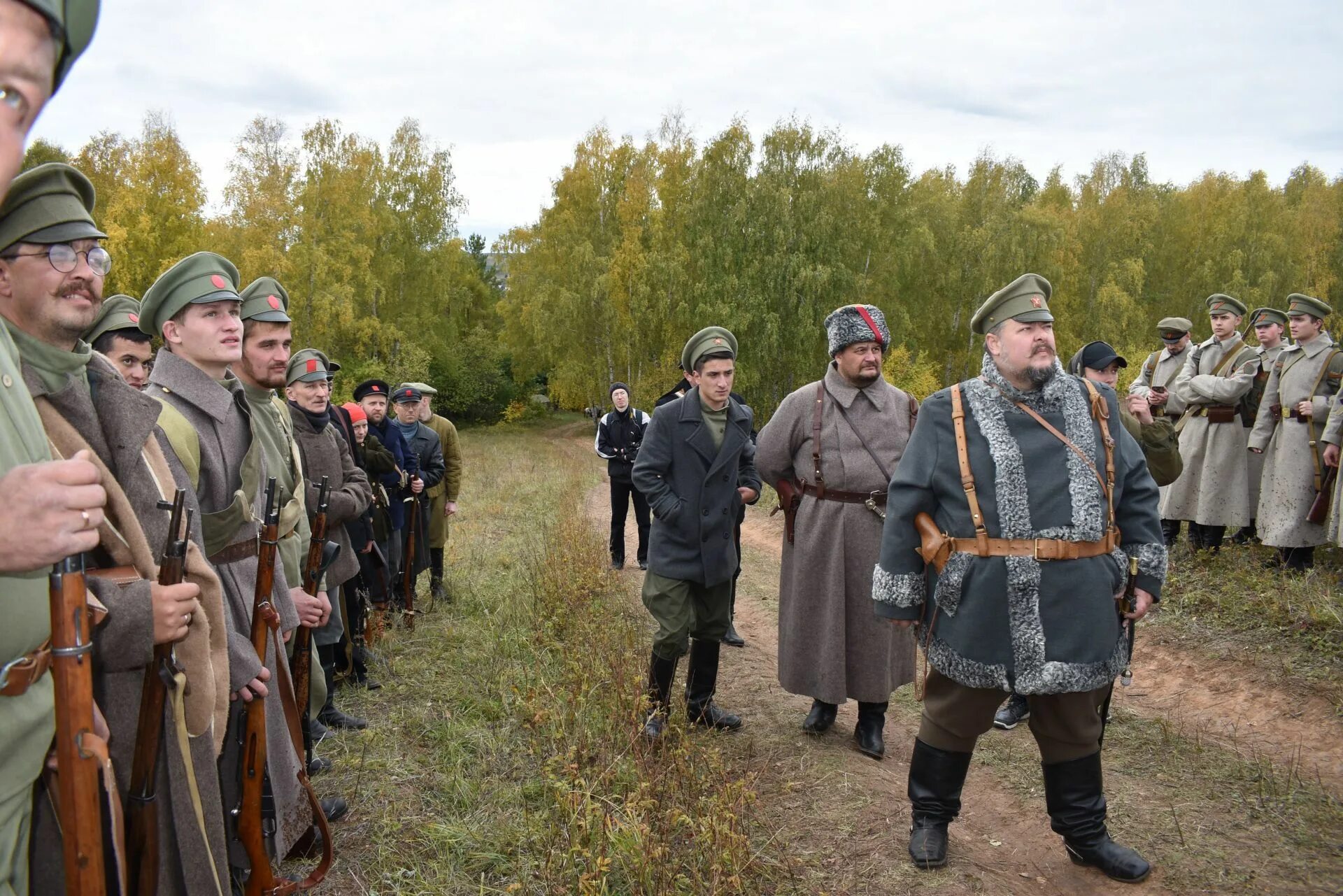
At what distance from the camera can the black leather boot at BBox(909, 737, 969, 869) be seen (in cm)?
357

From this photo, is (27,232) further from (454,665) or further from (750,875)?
(454,665)

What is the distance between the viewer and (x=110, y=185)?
33.6 metres

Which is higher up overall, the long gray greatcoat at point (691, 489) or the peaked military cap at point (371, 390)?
the peaked military cap at point (371, 390)

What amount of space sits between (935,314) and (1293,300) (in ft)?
80.7

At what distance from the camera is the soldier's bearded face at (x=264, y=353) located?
391 cm

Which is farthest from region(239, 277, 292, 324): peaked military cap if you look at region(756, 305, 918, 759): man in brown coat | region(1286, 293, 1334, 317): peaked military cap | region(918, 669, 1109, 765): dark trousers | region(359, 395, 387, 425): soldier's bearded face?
region(1286, 293, 1334, 317): peaked military cap

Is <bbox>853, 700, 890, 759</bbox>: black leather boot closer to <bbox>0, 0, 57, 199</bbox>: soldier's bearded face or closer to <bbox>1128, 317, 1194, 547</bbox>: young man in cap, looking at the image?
<bbox>0, 0, 57, 199</bbox>: soldier's bearded face

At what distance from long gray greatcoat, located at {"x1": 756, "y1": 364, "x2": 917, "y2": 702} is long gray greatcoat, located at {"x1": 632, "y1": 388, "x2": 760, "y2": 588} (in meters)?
0.35

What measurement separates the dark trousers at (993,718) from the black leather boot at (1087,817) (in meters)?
0.06

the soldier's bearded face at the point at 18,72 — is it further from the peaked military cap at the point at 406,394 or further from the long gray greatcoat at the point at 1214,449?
the long gray greatcoat at the point at 1214,449

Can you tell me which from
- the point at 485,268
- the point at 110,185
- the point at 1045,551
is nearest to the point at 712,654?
the point at 1045,551

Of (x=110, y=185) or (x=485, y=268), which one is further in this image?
(x=485, y=268)

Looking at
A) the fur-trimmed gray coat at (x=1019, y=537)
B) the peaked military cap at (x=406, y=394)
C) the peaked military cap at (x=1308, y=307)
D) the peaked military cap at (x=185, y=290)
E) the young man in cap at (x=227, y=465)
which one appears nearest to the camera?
the young man in cap at (x=227, y=465)

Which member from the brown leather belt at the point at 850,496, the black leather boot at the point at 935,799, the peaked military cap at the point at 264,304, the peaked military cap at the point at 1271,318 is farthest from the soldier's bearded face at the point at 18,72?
the peaked military cap at the point at 1271,318
